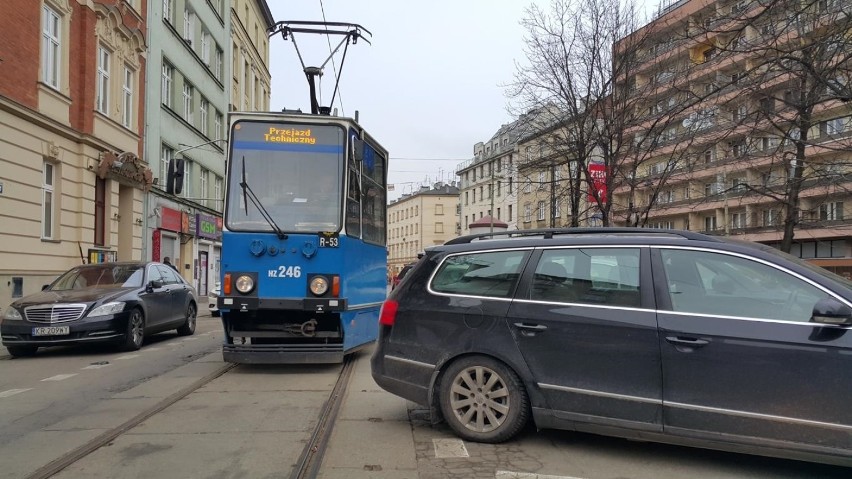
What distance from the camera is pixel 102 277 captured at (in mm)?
11352

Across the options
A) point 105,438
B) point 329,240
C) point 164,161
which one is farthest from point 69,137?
point 105,438

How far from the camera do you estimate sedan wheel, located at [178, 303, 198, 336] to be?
13.6 metres

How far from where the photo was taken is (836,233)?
42.2 metres

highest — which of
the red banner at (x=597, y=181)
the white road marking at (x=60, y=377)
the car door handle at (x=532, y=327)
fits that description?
the red banner at (x=597, y=181)

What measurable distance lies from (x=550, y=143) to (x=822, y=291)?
54.9 feet

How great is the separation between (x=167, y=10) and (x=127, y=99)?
551 cm

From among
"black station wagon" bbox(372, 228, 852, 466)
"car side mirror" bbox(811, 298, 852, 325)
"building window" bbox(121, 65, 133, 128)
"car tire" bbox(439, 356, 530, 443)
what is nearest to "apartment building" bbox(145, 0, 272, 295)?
"building window" bbox(121, 65, 133, 128)

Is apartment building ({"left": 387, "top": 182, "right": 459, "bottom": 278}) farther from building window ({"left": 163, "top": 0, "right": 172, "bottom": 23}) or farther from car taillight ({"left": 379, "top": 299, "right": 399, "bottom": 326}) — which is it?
car taillight ({"left": 379, "top": 299, "right": 399, "bottom": 326})

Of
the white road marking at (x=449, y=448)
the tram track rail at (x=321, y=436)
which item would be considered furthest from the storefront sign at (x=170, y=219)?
the white road marking at (x=449, y=448)

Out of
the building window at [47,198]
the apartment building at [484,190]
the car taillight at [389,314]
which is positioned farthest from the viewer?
the apartment building at [484,190]

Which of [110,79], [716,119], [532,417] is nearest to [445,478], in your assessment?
[532,417]

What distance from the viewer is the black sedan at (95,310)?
9.83 m

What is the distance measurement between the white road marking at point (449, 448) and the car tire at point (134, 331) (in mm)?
7370

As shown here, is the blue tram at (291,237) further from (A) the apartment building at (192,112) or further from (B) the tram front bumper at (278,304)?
(A) the apartment building at (192,112)
